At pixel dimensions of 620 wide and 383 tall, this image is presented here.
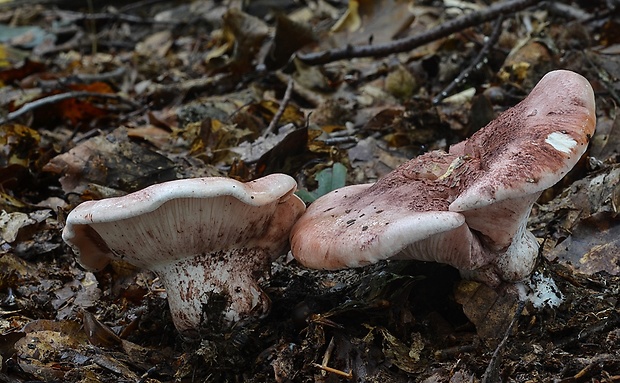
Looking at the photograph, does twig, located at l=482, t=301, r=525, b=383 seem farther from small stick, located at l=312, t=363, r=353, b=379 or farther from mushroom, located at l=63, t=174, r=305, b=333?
mushroom, located at l=63, t=174, r=305, b=333

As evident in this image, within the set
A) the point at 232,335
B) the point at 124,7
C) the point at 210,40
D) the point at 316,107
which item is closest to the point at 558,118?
the point at 232,335

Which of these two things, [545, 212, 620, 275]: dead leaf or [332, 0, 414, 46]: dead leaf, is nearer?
[545, 212, 620, 275]: dead leaf

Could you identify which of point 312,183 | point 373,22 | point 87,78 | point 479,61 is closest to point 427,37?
point 479,61

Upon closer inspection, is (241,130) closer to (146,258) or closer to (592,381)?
(146,258)

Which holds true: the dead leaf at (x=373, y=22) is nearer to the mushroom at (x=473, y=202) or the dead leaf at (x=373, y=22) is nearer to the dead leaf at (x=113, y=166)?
the dead leaf at (x=113, y=166)

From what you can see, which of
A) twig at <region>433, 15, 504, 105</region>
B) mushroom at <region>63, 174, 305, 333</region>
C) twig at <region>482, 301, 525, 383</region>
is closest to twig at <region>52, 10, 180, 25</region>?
twig at <region>433, 15, 504, 105</region>

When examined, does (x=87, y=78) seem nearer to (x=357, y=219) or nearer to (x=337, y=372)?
(x=357, y=219)
